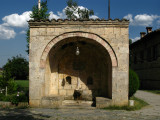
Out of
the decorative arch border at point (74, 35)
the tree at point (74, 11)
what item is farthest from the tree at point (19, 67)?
the decorative arch border at point (74, 35)

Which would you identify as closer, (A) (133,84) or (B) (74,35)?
(B) (74,35)

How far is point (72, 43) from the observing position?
8.36 m

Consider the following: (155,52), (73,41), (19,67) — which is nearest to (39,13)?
(73,41)

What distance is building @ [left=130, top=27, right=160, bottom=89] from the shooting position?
50.5ft

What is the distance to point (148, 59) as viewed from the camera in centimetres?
1744

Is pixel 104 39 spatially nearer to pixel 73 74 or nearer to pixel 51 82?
pixel 73 74

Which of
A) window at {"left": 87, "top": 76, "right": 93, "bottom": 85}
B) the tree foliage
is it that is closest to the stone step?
window at {"left": 87, "top": 76, "right": 93, "bottom": 85}

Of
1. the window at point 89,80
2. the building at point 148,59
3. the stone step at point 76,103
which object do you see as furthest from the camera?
the building at point 148,59

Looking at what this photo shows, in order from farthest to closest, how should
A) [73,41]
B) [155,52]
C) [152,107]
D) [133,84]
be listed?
1. [155,52]
2. [133,84]
3. [73,41]
4. [152,107]

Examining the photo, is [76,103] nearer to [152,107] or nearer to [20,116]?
[20,116]

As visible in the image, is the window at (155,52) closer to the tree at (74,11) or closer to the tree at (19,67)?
the tree at (74,11)

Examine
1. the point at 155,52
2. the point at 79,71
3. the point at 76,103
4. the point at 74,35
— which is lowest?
the point at 76,103

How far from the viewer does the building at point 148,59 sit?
50.5 ft

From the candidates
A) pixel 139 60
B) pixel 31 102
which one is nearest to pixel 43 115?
pixel 31 102
